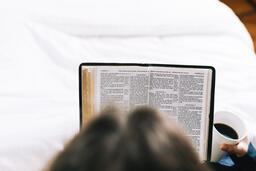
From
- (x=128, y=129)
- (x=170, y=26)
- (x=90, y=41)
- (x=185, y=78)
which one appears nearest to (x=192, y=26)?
(x=170, y=26)

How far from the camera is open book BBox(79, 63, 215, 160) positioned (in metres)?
0.64

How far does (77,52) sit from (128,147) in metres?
0.76

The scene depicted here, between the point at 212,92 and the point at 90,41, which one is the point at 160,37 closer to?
the point at 90,41

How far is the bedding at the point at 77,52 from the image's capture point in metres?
0.79

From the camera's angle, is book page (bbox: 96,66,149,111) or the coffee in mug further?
the coffee in mug

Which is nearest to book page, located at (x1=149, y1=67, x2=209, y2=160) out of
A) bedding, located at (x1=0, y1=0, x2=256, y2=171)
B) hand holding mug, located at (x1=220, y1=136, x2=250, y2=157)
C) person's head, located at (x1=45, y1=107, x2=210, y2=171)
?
hand holding mug, located at (x1=220, y1=136, x2=250, y2=157)

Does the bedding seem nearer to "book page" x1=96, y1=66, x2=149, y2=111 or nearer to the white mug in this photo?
the white mug

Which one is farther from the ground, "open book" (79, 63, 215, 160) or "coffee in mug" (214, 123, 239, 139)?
"open book" (79, 63, 215, 160)

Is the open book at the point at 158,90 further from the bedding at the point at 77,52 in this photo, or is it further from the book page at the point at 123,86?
the bedding at the point at 77,52

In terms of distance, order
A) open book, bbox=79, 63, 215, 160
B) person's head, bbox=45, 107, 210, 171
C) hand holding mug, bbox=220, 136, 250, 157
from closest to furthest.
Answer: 1. person's head, bbox=45, 107, 210, 171
2. open book, bbox=79, 63, 215, 160
3. hand holding mug, bbox=220, 136, 250, 157

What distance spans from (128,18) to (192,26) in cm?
24

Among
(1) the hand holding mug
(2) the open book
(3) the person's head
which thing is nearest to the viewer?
(3) the person's head

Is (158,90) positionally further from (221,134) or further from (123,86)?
(221,134)

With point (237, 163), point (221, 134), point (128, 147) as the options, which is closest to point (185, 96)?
point (221, 134)
